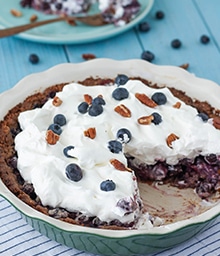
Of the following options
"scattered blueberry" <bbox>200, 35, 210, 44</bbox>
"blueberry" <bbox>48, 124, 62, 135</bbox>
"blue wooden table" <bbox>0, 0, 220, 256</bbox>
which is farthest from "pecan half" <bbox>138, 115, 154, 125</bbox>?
"scattered blueberry" <bbox>200, 35, 210, 44</bbox>

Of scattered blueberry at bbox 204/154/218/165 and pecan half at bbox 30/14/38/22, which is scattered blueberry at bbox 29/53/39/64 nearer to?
pecan half at bbox 30/14/38/22

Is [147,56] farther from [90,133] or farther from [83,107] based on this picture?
[90,133]

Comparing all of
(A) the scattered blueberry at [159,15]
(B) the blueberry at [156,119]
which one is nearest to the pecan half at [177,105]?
(B) the blueberry at [156,119]

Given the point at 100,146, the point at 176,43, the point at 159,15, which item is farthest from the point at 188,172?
the point at 159,15

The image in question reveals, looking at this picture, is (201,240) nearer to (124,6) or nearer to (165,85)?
(165,85)

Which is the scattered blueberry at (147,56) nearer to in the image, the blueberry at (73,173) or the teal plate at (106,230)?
the teal plate at (106,230)

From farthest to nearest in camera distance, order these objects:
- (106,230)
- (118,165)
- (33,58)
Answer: (33,58) → (118,165) → (106,230)
